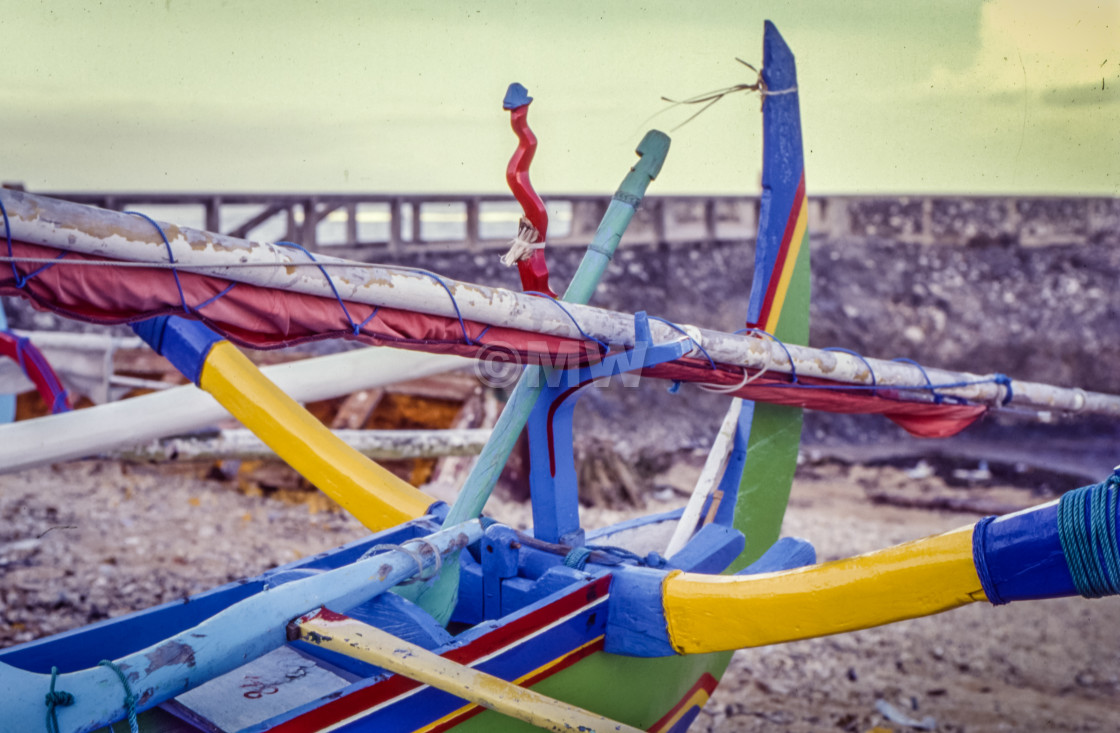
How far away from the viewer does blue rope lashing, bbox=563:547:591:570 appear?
7.58 feet

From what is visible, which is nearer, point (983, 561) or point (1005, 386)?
point (983, 561)

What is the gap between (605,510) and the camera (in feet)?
20.5

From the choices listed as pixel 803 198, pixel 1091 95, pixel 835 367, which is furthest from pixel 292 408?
pixel 1091 95

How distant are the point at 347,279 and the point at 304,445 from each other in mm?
1051

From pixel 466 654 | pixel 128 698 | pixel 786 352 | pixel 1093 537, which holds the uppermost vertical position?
pixel 786 352

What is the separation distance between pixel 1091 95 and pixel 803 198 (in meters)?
1.54

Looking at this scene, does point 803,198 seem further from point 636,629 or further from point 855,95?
point 636,629

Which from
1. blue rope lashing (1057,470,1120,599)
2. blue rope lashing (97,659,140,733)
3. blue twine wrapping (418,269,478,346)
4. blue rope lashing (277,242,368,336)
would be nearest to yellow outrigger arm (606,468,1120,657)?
blue rope lashing (1057,470,1120,599)

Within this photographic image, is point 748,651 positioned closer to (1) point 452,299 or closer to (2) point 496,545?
(2) point 496,545

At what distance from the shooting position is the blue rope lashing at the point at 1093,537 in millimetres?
1433

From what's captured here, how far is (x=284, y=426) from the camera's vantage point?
2707 mm

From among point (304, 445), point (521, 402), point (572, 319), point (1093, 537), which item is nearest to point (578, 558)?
point (521, 402)

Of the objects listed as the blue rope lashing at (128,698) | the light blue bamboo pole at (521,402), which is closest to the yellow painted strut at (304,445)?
the light blue bamboo pole at (521,402)

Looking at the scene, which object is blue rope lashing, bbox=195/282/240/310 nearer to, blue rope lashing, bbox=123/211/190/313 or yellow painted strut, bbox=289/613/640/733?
blue rope lashing, bbox=123/211/190/313
